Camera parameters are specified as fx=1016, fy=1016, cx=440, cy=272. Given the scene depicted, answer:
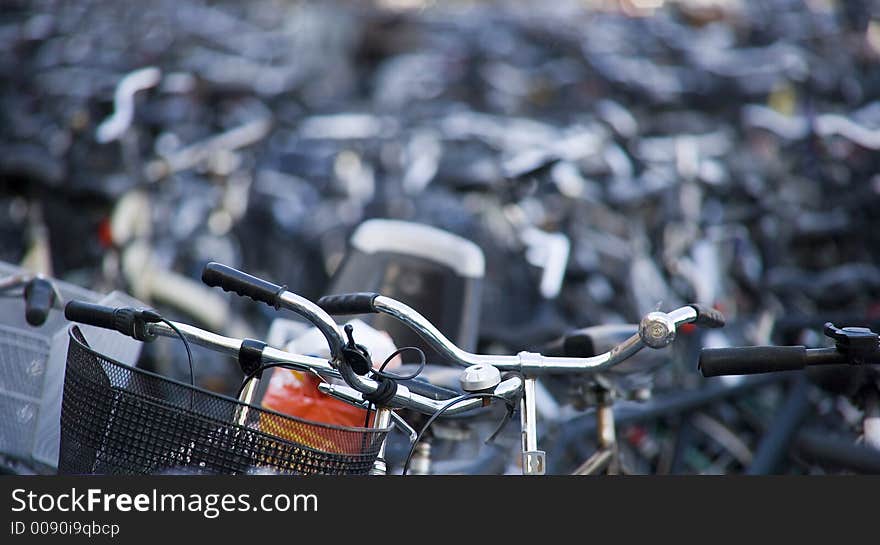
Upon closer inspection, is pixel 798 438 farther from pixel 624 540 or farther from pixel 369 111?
pixel 369 111

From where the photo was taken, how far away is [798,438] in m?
3.25

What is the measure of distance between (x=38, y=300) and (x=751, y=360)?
148 cm

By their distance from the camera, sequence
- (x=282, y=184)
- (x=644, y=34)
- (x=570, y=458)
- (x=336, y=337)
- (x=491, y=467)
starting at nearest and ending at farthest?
(x=336, y=337)
(x=491, y=467)
(x=570, y=458)
(x=282, y=184)
(x=644, y=34)

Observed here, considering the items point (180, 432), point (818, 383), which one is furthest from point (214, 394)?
point (818, 383)

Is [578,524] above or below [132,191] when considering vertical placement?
above

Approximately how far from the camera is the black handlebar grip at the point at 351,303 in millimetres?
1887

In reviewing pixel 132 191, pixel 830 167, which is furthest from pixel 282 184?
pixel 830 167

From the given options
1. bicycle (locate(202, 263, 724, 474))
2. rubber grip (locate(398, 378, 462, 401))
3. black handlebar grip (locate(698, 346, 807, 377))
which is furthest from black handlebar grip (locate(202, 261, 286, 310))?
black handlebar grip (locate(698, 346, 807, 377))

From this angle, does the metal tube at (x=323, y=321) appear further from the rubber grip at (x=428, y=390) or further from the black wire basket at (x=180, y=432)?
the rubber grip at (x=428, y=390)

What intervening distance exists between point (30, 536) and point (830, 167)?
6409mm

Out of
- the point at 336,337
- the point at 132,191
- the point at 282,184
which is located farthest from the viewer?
the point at 282,184

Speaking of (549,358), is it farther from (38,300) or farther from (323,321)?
(38,300)

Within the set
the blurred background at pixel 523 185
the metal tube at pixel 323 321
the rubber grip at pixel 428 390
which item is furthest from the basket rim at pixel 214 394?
the blurred background at pixel 523 185

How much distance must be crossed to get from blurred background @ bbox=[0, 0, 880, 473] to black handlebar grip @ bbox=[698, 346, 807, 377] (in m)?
0.79
